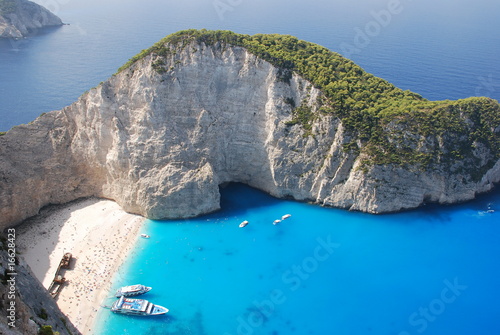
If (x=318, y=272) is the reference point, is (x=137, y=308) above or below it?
below

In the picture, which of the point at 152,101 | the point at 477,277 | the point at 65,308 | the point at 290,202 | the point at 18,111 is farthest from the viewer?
the point at 18,111

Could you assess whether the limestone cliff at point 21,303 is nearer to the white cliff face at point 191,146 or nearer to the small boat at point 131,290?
the small boat at point 131,290

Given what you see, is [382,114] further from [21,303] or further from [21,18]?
[21,18]

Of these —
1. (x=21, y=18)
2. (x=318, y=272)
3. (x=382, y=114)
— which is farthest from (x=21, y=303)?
(x=21, y=18)

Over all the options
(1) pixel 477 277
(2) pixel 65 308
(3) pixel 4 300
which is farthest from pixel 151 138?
(1) pixel 477 277

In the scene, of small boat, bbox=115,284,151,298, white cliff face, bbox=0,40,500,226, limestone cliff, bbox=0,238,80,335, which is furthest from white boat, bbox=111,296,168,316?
white cliff face, bbox=0,40,500,226

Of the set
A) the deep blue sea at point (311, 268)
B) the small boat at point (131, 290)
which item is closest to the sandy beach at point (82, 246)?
the deep blue sea at point (311, 268)

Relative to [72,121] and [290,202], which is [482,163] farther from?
[72,121]
